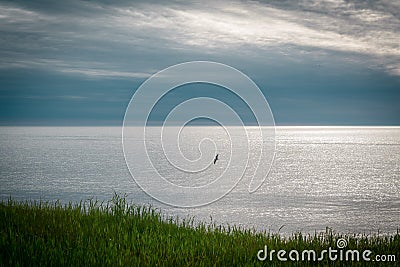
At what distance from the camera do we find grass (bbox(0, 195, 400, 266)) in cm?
1224

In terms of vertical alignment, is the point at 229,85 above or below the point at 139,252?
above

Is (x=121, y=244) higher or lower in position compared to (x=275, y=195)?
lower

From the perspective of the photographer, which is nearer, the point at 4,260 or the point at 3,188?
the point at 4,260

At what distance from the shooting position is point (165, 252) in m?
13.4

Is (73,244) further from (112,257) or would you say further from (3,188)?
(3,188)

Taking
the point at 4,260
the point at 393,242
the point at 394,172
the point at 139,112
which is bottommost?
the point at 4,260

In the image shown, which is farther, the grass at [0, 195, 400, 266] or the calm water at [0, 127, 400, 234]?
the calm water at [0, 127, 400, 234]

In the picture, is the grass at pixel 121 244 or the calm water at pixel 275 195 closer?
the grass at pixel 121 244

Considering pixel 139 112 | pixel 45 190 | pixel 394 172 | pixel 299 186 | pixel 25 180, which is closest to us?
pixel 139 112

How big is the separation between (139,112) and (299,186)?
79.7 metres

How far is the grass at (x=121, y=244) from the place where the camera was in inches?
482

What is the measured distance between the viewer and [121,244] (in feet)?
45.3

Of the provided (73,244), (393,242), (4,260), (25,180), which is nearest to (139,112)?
(73,244)

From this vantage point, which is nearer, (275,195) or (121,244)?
(121,244)
